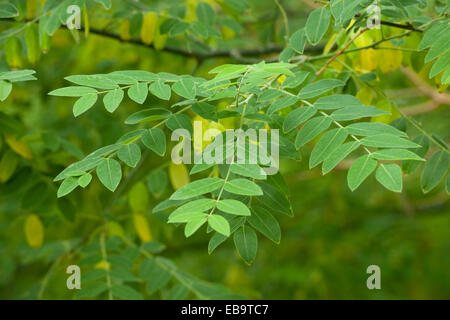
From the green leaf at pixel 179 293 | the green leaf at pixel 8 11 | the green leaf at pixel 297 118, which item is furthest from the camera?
the green leaf at pixel 179 293

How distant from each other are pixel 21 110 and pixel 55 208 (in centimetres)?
94

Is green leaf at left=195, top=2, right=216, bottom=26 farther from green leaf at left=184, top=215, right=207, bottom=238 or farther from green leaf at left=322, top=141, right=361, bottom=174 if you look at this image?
green leaf at left=184, top=215, right=207, bottom=238

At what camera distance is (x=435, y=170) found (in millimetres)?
1740

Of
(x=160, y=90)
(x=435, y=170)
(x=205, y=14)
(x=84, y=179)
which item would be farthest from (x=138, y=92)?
(x=205, y=14)

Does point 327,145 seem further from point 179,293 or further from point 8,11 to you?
point 8,11

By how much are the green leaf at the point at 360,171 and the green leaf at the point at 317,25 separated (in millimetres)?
488

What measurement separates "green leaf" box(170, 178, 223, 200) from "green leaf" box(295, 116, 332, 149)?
27 cm

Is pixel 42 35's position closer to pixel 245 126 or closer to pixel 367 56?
pixel 245 126

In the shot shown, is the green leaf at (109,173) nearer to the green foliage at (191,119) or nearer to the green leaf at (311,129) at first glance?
the green foliage at (191,119)

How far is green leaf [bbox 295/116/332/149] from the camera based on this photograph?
1493mm

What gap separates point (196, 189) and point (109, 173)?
0.24 metres

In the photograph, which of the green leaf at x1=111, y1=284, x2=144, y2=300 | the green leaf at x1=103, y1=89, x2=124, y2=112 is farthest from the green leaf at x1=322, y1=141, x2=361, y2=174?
the green leaf at x1=111, y1=284, x2=144, y2=300

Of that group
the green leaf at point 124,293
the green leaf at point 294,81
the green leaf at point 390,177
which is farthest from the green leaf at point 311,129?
the green leaf at point 124,293

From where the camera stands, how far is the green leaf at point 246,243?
4.48ft
